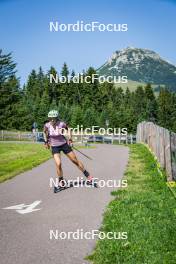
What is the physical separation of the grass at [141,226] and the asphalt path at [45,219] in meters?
0.24

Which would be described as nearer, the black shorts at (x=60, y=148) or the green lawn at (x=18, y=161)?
the black shorts at (x=60, y=148)

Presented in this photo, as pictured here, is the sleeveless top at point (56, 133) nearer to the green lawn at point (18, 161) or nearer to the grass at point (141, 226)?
the grass at point (141, 226)

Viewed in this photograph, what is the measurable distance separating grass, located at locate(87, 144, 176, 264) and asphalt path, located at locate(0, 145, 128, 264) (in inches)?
9.5

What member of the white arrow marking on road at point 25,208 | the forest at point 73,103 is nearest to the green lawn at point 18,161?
the white arrow marking on road at point 25,208

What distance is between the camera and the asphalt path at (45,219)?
609 centimetres

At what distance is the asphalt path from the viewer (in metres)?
6.09

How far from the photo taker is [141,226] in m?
7.44

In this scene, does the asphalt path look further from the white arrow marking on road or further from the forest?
the forest

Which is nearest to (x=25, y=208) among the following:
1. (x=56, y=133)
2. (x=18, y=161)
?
(x=56, y=133)

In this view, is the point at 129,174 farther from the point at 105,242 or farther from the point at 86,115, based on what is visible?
the point at 86,115

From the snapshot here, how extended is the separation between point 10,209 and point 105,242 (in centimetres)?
312

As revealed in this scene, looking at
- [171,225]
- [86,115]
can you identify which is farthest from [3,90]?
[171,225]

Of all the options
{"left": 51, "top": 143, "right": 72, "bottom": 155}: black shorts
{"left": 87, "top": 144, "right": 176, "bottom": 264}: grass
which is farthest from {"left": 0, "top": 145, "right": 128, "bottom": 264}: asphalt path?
{"left": 51, "top": 143, "right": 72, "bottom": 155}: black shorts

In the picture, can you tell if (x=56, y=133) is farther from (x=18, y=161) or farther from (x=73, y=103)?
(x=73, y=103)
